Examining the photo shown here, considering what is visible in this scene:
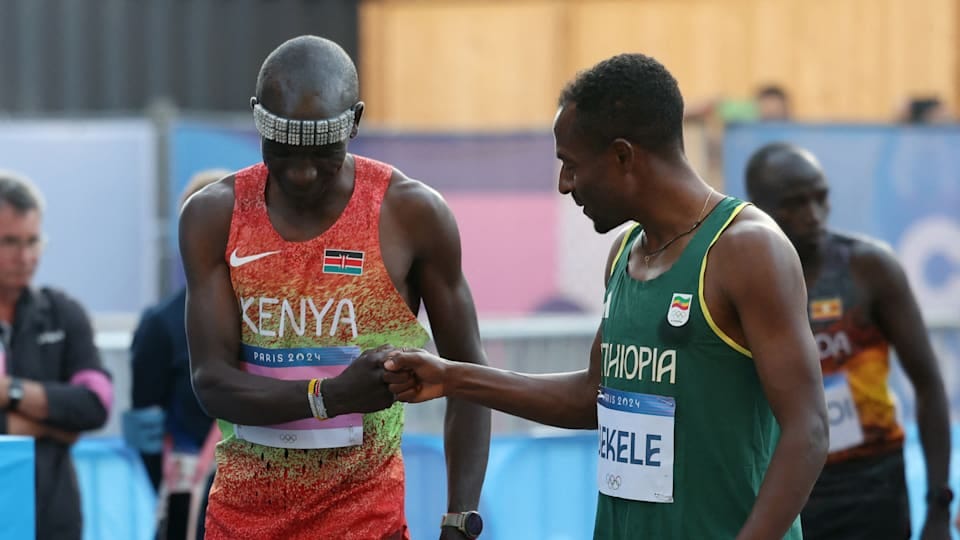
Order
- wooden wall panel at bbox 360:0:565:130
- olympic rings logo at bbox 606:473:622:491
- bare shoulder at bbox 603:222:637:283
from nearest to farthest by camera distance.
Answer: olympic rings logo at bbox 606:473:622:491
bare shoulder at bbox 603:222:637:283
wooden wall panel at bbox 360:0:565:130

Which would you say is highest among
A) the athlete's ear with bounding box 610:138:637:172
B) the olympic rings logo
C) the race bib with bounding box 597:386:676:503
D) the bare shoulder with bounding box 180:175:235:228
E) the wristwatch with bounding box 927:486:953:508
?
the athlete's ear with bounding box 610:138:637:172

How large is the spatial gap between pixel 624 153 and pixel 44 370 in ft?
9.39

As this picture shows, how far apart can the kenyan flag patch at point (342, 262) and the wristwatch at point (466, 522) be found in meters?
0.68

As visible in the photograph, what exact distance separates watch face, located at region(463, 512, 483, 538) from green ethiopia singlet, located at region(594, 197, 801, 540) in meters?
0.66

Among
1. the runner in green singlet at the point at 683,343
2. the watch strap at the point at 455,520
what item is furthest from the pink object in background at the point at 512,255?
the runner in green singlet at the point at 683,343

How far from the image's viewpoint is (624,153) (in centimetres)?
297

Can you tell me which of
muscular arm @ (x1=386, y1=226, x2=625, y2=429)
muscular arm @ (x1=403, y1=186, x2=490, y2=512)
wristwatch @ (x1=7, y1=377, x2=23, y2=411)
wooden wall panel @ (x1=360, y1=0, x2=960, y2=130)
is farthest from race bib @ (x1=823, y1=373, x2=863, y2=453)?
wooden wall panel @ (x1=360, y1=0, x2=960, y2=130)

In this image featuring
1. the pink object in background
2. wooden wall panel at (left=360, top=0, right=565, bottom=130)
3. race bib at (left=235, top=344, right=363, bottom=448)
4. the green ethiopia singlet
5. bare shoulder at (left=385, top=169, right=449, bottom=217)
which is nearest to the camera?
the green ethiopia singlet

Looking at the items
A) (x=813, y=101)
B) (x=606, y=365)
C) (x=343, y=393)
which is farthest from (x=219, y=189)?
(x=813, y=101)

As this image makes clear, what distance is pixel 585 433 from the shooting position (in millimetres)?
6137

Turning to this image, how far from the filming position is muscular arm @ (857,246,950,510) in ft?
15.3

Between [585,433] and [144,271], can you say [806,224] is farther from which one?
[144,271]

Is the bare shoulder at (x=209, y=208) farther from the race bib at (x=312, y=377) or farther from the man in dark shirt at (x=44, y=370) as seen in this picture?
the man in dark shirt at (x=44, y=370)

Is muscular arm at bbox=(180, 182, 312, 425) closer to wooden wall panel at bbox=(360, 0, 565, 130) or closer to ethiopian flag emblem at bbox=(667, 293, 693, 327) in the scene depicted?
ethiopian flag emblem at bbox=(667, 293, 693, 327)
